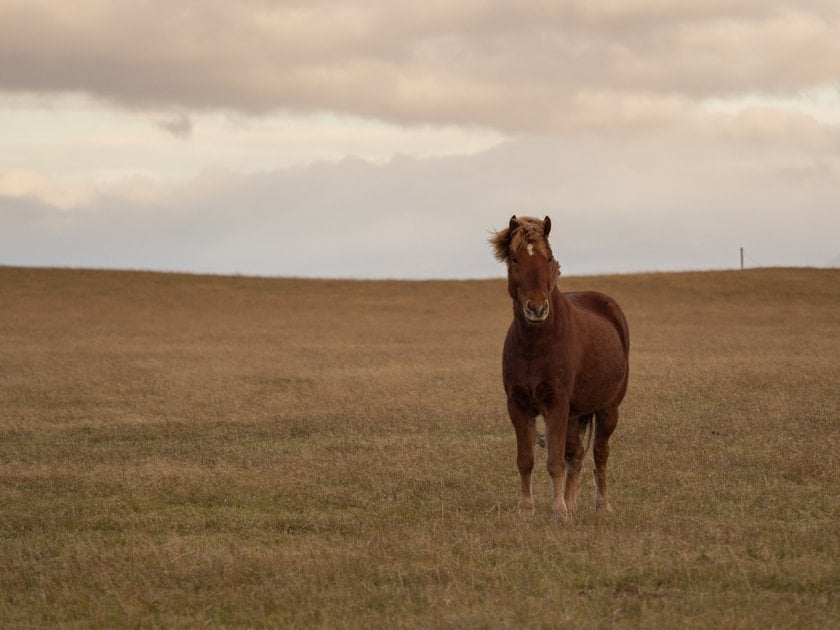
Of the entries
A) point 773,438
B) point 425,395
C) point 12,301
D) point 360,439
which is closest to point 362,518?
point 360,439

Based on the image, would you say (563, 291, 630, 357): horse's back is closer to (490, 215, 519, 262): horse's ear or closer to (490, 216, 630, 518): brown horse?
(490, 216, 630, 518): brown horse

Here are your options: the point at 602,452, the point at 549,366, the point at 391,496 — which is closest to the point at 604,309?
the point at 602,452

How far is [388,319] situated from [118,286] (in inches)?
622

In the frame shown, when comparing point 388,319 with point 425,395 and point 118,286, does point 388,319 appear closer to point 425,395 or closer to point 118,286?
point 118,286

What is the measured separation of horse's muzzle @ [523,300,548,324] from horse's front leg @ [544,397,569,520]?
3.20ft

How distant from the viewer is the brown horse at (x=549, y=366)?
31.5 ft

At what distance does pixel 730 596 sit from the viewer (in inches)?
280

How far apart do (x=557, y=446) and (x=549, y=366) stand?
0.75m

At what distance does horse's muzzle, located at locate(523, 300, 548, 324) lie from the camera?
935 centimetres

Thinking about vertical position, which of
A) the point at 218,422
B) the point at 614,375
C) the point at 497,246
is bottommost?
the point at 218,422

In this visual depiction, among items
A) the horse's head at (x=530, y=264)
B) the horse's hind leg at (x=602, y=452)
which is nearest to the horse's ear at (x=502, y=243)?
the horse's head at (x=530, y=264)

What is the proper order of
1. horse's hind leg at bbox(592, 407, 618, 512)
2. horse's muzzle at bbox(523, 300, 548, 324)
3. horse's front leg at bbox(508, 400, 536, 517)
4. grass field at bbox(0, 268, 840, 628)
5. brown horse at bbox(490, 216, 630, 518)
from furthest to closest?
1. horse's hind leg at bbox(592, 407, 618, 512)
2. horse's front leg at bbox(508, 400, 536, 517)
3. brown horse at bbox(490, 216, 630, 518)
4. horse's muzzle at bbox(523, 300, 548, 324)
5. grass field at bbox(0, 268, 840, 628)

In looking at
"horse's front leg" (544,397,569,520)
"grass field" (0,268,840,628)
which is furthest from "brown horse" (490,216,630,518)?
"grass field" (0,268,840,628)

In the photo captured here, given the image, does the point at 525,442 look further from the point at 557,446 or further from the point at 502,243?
the point at 502,243
